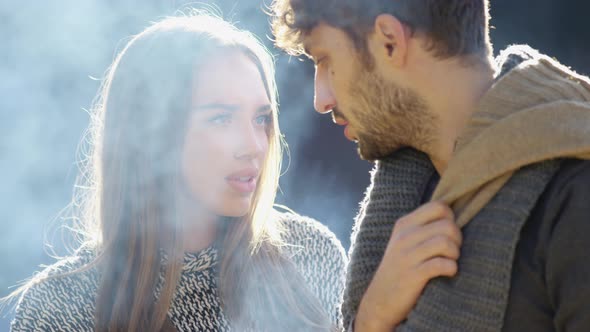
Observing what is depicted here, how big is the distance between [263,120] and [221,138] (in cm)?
20

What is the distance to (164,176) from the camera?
6.57 feet

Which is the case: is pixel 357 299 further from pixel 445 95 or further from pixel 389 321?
pixel 445 95

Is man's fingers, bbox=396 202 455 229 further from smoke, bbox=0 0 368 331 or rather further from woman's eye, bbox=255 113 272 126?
smoke, bbox=0 0 368 331

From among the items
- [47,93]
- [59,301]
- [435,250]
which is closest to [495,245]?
[435,250]

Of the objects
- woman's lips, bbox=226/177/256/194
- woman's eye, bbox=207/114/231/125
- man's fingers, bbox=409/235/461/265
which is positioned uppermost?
woman's eye, bbox=207/114/231/125

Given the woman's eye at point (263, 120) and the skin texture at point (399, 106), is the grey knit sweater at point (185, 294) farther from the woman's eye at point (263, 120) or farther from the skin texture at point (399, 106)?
the skin texture at point (399, 106)

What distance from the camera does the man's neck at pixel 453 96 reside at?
125 centimetres

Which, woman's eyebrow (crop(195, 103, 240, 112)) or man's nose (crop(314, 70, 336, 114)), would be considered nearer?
man's nose (crop(314, 70, 336, 114))

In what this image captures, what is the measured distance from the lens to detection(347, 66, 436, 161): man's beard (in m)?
1.27

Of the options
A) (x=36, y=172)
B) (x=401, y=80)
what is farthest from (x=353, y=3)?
(x=36, y=172)

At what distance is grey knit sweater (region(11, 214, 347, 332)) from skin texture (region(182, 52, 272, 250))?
0.19 meters

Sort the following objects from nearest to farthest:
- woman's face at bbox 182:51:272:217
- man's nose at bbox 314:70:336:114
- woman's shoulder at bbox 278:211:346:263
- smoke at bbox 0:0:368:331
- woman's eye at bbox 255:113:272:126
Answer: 1. man's nose at bbox 314:70:336:114
2. woman's face at bbox 182:51:272:217
3. woman's eye at bbox 255:113:272:126
4. woman's shoulder at bbox 278:211:346:263
5. smoke at bbox 0:0:368:331

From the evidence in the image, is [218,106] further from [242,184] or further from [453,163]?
[453,163]

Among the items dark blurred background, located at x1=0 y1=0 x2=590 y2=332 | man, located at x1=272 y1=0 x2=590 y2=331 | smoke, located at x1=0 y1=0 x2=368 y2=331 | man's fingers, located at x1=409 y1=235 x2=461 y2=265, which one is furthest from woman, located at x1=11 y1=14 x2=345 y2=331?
smoke, located at x1=0 y1=0 x2=368 y2=331
